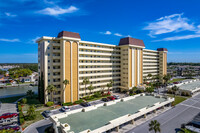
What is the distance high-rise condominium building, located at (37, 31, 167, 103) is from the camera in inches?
2056

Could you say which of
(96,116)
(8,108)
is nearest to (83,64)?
(96,116)

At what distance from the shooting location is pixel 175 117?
3981 centimetres

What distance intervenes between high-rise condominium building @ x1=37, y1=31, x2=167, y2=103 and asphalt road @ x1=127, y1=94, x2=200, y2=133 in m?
28.3

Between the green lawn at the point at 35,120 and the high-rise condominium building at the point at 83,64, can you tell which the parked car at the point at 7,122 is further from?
the high-rise condominium building at the point at 83,64

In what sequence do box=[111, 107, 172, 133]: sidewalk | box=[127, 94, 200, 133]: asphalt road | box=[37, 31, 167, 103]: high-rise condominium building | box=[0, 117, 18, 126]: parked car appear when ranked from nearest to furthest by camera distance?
1. box=[111, 107, 172, 133]: sidewalk
2. box=[127, 94, 200, 133]: asphalt road
3. box=[0, 117, 18, 126]: parked car
4. box=[37, 31, 167, 103]: high-rise condominium building

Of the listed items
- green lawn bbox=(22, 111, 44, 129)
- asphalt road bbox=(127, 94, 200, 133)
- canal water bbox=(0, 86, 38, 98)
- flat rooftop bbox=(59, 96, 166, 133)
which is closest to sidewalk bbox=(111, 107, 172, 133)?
asphalt road bbox=(127, 94, 200, 133)

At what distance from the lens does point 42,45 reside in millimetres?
52750

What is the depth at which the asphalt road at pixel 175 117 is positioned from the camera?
3253cm

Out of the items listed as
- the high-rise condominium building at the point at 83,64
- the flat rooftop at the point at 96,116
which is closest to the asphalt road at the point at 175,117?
the flat rooftop at the point at 96,116

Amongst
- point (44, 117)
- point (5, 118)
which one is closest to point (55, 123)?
point (44, 117)

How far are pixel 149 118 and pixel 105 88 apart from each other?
113 feet

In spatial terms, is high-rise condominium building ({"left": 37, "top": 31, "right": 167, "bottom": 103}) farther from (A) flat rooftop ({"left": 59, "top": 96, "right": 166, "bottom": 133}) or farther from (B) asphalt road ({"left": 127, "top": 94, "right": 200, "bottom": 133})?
(B) asphalt road ({"left": 127, "top": 94, "right": 200, "bottom": 133})

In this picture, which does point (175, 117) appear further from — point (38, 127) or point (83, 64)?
point (83, 64)

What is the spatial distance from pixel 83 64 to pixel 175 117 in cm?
4179
